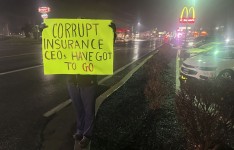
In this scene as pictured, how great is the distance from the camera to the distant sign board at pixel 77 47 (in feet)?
15.6

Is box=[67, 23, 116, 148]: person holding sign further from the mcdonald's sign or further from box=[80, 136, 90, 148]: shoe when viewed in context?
the mcdonald's sign

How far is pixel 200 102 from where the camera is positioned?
4.61 m

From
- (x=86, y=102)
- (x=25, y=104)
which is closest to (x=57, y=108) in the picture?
(x=25, y=104)

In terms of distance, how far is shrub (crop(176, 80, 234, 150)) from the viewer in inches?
167

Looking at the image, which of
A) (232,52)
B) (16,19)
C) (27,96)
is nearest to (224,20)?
(232,52)

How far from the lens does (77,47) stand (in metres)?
4.80

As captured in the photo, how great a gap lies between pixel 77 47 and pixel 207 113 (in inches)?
81.1

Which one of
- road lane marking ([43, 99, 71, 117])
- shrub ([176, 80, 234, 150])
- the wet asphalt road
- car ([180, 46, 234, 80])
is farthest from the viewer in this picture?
car ([180, 46, 234, 80])

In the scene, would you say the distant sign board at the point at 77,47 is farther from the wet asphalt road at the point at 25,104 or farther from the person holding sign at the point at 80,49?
the wet asphalt road at the point at 25,104

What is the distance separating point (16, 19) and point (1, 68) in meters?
175

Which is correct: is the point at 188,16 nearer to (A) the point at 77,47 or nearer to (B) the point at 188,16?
(B) the point at 188,16

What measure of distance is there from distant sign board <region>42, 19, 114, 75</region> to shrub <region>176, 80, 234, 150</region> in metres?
1.25

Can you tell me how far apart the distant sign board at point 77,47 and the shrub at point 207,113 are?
1.25 m

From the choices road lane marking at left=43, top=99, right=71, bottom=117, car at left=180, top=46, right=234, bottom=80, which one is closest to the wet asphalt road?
road lane marking at left=43, top=99, right=71, bottom=117
